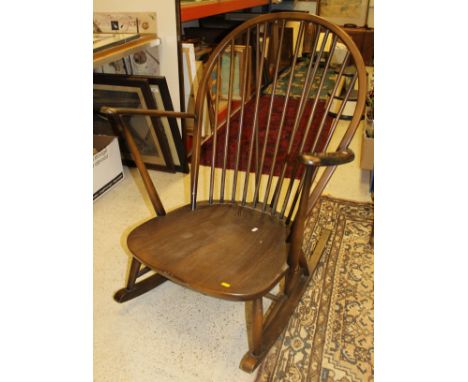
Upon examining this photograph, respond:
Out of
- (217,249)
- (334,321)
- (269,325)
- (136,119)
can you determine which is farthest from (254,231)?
(136,119)

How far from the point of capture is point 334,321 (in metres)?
1.24

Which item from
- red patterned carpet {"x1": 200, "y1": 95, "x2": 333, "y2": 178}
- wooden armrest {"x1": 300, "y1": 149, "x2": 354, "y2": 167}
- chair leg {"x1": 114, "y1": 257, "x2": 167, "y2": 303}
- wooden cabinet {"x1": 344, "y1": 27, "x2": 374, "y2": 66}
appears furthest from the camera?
wooden cabinet {"x1": 344, "y1": 27, "x2": 374, "y2": 66}

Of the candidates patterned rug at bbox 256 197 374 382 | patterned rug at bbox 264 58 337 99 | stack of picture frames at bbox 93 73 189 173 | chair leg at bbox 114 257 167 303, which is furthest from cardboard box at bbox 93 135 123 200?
patterned rug at bbox 264 58 337 99

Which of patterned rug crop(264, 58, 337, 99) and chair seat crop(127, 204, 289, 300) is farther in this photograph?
patterned rug crop(264, 58, 337, 99)

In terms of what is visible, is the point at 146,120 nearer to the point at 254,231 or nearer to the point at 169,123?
the point at 169,123

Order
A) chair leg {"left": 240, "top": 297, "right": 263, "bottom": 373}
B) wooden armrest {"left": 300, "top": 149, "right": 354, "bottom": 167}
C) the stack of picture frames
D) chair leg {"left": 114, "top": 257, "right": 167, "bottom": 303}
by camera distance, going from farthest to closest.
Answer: the stack of picture frames < chair leg {"left": 114, "top": 257, "right": 167, "bottom": 303} < chair leg {"left": 240, "top": 297, "right": 263, "bottom": 373} < wooden armrest {"left": 300, "top": 149, "right": 354, "bottom": 167}

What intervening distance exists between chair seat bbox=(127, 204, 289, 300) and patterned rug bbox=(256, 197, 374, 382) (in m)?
0.35

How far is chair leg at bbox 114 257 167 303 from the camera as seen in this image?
49.2 inches

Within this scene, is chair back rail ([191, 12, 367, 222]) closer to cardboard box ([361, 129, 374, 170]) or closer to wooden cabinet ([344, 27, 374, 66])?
cardboard box ([361, 129, 374, 170])

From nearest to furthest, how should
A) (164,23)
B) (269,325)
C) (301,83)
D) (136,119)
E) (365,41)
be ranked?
(269,325)
(164,23)
(136,119)
(301,83)
(365,41)

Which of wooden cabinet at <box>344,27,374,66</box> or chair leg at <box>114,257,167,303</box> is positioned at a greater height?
wooden cabinet at <box>344,27,374,66</box>

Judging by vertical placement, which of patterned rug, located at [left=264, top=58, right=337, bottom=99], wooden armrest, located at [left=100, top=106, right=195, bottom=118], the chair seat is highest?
patterned rug, located at [left=264, top=58, right=337, bottom=99]

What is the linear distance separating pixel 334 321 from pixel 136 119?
1517 mm
